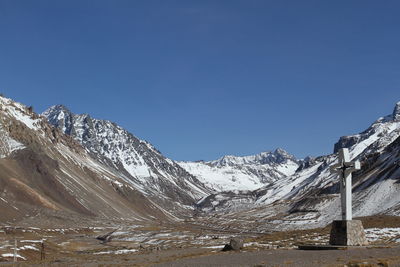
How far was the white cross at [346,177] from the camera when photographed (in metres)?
49.1

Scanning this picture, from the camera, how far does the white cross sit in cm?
4906

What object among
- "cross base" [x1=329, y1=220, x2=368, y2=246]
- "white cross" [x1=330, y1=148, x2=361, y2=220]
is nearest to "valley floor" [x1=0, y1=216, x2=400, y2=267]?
"cross base" [x1=329, y1=220, x2=368, y2=246]

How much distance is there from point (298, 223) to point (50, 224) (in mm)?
90929

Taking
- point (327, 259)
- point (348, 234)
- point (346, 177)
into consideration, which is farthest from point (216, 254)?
point (327, 259)

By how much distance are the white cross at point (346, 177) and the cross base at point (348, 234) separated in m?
1.72

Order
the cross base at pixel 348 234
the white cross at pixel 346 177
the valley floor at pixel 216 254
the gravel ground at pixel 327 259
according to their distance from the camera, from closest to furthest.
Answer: the gravel ground at pixel 327 259 → the valley floor at pixel 216 254 → the cross base at pixel 348 234 → the white cross at pixel 346 177

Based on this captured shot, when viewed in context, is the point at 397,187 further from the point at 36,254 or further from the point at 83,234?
Answer: the point at 36,254

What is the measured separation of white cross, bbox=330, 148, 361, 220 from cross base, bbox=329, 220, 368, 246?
1721 millimetres

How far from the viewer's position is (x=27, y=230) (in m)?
168

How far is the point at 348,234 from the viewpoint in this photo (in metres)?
46.3

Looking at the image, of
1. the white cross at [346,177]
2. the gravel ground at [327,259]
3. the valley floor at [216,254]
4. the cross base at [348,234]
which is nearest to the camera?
the gravel ground at [327,259]

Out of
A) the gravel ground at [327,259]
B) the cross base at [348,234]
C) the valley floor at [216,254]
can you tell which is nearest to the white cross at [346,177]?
the cross base at [348,234]

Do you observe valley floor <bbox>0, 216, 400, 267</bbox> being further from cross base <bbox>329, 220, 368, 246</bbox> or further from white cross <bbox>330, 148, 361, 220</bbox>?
white cross <bbox>330, 148, 361, 220</bbox>

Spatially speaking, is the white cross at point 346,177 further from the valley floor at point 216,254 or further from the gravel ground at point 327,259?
the gravel ground at point 327,259
